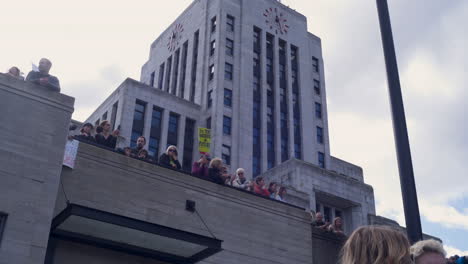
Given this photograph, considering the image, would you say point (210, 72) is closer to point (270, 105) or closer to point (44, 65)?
point (270, 105)

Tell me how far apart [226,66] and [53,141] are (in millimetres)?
52159

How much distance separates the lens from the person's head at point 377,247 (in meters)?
3.90

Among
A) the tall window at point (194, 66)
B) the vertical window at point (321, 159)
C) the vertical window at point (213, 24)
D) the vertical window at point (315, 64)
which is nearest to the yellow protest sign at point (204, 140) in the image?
the tall window at point (194, 66)

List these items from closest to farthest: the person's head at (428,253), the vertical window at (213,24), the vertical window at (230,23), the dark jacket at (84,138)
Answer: the person's head at (428,253)
the dark jacket at (84,138)
the vertical window at (230,23)
the vertical window at (213,24)

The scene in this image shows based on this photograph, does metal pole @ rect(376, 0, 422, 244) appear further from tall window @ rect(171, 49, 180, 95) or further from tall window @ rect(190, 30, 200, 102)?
tall window @ rect(171, 49, 180, 95)

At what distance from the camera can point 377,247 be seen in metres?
3.96

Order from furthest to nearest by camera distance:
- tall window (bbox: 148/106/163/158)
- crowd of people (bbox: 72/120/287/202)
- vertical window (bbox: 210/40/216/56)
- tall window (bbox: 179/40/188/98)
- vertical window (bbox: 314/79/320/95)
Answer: vertical window (bbox: 314/79/320/95)
tall window (bbox: 179/40/188/98)
vertical window (bbox: 210/40/216/56)
tall window (bbox: 148/106/163/158)
crowd of people (bbox: 72/120/287/202)

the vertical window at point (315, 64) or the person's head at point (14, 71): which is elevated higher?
the vertical window at point (315, 64)

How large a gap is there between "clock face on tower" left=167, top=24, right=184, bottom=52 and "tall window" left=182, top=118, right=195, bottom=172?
52.4 ft

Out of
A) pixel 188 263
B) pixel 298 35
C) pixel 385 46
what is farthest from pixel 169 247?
pixel 298 35

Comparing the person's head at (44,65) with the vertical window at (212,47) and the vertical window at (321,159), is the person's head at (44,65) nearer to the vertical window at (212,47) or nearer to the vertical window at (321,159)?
the vertical window at (212,47)

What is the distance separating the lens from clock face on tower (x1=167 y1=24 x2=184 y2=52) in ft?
246

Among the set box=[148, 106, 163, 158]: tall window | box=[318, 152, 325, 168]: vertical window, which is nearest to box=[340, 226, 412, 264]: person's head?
box=[148, 106, 163, 158]: tall window

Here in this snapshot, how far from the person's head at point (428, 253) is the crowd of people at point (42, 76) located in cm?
1102
